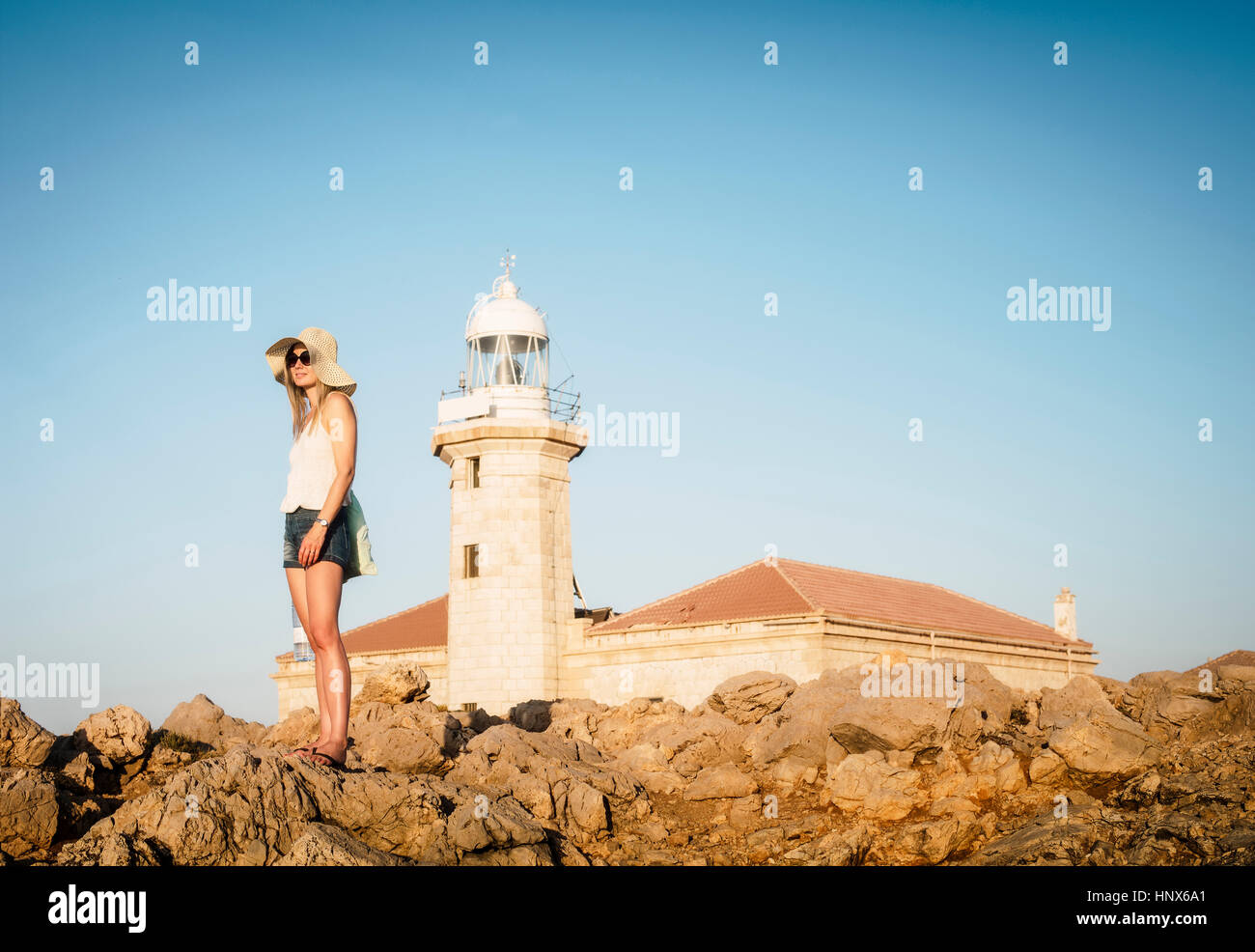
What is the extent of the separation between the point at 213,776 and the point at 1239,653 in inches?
1311

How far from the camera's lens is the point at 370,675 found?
22984 mm

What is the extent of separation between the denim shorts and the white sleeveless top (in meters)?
0.07

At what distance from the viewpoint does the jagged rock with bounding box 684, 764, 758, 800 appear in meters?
19.6

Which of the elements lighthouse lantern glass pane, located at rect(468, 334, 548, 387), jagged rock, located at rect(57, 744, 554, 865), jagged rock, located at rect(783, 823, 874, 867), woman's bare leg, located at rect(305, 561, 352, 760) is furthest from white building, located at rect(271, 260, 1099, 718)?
woman's bare leg, located at rect(305, 561, 352, 760)

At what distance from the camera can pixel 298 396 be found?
10.7m

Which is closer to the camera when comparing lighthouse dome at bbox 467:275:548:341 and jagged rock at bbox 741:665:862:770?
jagged rock at bbox 741:665:862:770

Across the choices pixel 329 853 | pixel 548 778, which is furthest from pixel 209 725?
pixel 329 853

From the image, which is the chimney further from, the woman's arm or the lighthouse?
the woman's arm

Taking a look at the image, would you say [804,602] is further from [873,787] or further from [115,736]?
[115,736]

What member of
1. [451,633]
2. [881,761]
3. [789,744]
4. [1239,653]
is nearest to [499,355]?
[451,633]

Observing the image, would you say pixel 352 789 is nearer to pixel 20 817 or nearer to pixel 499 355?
pixel 20 817

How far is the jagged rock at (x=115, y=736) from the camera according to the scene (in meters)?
16.1
